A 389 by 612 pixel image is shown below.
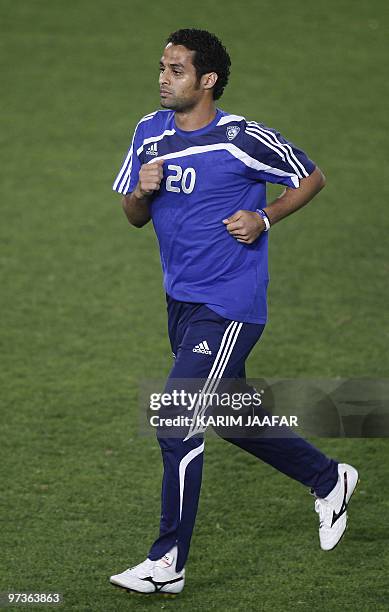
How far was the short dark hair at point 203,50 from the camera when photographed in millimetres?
5238

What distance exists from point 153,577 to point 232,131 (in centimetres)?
199

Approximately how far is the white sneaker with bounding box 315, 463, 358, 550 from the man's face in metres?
1.94

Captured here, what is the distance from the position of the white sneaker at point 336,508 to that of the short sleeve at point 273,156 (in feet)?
4.84

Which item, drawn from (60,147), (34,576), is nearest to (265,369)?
(34,576)

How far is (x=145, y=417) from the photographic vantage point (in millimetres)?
7164

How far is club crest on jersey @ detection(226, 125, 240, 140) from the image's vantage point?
205 inches

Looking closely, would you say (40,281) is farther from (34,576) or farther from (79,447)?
(34,576)

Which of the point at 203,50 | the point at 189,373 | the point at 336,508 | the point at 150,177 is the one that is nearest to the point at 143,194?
the point at 150,177

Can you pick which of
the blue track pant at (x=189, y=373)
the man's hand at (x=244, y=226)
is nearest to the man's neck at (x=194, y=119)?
the man's hand at (x=244, y=226)

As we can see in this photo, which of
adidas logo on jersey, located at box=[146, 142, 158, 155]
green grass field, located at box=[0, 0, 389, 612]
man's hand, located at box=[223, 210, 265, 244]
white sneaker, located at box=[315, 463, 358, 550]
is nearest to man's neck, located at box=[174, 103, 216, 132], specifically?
adidas logo on jersey, located at box=[146, 142, 158, 155]

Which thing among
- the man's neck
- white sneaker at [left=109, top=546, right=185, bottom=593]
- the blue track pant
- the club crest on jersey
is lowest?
white sneaker at [left=109, top=546, right=185, bottom=593]

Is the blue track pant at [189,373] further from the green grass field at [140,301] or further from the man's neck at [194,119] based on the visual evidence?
the man's neck at [194,119]

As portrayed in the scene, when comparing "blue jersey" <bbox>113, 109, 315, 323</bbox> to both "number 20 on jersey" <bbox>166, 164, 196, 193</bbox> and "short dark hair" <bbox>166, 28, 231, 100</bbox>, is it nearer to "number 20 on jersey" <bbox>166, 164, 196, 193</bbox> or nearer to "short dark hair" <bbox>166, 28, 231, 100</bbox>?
"number 20 on jersey" <bbox>166, 164, 196, 193</bbox>

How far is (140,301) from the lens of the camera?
9188 mm
